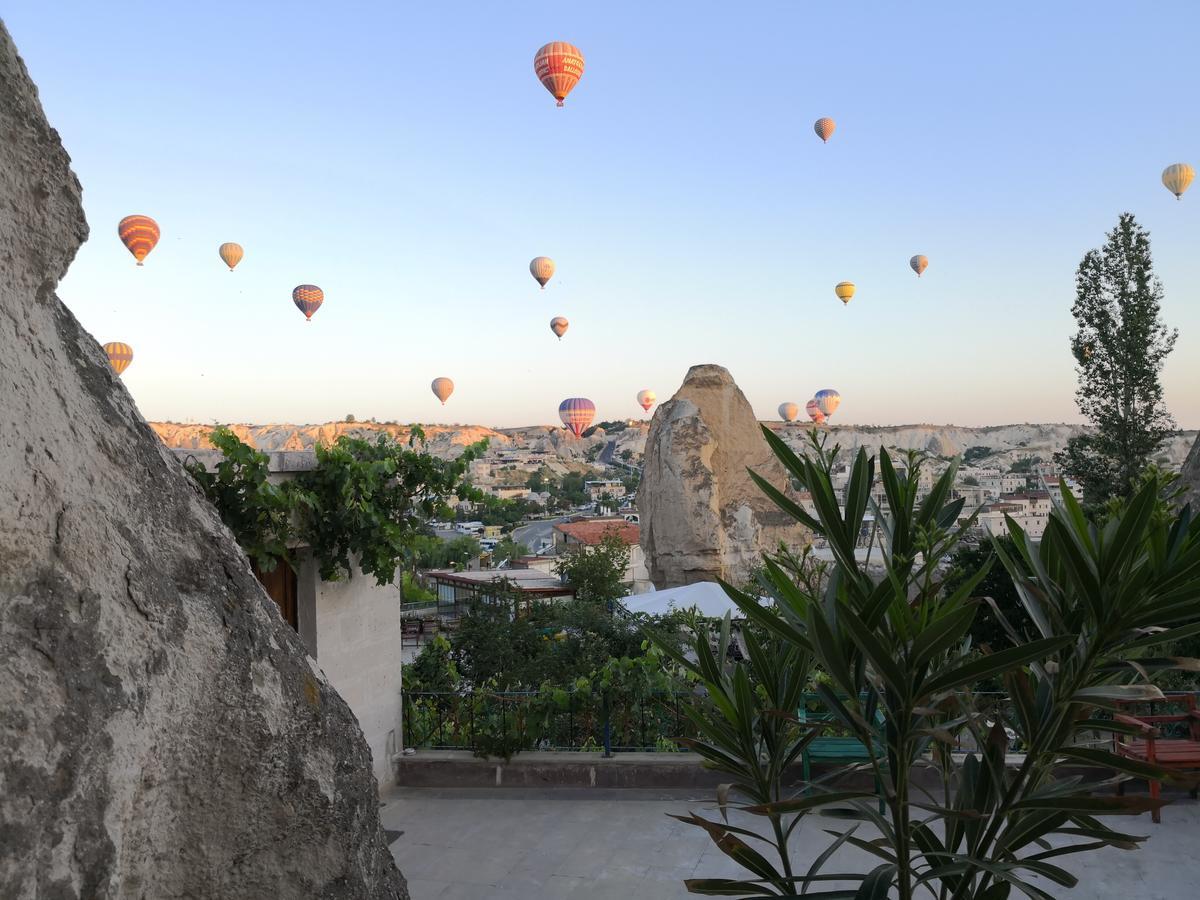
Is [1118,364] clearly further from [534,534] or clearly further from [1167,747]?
[534,534]

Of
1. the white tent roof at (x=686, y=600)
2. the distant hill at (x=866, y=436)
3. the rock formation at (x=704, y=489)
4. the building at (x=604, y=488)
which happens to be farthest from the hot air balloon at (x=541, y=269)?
the building at (x=604, y=488)

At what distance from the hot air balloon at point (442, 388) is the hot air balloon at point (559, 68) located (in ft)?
69.2

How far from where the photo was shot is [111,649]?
6.16ft

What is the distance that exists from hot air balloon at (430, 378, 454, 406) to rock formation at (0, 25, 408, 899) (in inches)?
1785

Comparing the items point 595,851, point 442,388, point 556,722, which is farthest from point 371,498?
point 442,388

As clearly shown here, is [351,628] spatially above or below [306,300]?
below

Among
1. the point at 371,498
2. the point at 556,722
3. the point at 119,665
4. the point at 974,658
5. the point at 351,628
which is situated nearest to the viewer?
the point at 119,665

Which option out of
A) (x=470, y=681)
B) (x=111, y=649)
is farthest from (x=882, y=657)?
(x=470, y=681)

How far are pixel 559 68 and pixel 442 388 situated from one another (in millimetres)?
21889

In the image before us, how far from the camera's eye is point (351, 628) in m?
6.54

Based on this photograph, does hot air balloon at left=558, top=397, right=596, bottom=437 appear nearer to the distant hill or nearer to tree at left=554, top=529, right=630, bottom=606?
tree at left=554, top=529, right=630, bottom=606

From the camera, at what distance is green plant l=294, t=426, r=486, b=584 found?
5.89 m

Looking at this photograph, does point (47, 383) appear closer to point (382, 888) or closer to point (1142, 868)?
point (382, 888)

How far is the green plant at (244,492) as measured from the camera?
5.26m
